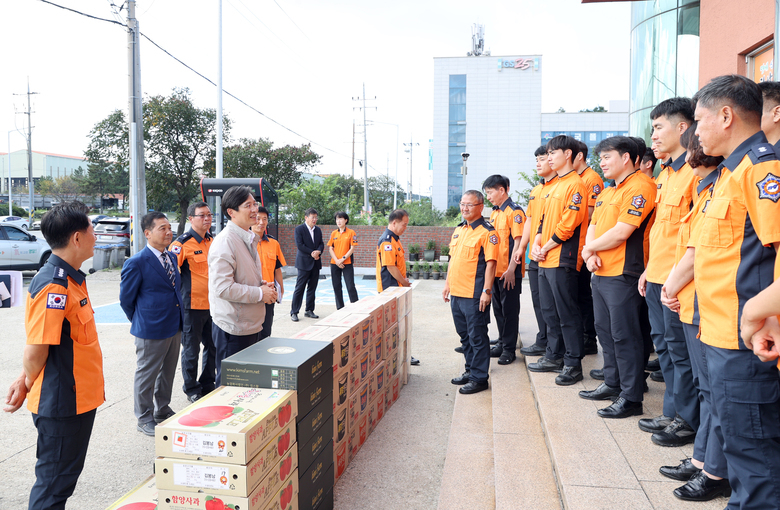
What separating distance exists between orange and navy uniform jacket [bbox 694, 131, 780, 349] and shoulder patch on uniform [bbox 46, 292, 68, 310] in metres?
2.81

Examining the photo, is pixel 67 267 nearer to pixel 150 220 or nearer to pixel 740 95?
pixel 150 220

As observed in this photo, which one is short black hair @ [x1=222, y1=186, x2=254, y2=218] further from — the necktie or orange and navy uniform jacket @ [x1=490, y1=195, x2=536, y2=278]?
orange and navy uniform jacket @ [x1=490, y1=195, x2=536, y2=278]

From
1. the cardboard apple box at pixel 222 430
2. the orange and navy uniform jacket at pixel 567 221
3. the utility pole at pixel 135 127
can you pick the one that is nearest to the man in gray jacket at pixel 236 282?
the cardboard apple box at pixel 222 430

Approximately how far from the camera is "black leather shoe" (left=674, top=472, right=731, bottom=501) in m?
2.34

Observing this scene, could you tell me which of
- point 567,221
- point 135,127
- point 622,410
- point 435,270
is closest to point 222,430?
point 622,410

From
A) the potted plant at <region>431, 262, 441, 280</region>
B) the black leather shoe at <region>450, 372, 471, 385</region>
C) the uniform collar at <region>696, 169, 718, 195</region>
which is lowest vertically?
the black leather shoe at <region>450, 372, 471, 385</region>

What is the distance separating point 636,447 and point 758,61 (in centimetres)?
475

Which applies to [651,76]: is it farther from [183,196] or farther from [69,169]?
[69,169]

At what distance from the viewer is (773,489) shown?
175 centimetres

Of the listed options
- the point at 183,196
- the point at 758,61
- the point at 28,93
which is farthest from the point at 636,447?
the point at 28,93

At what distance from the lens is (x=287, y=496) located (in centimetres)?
226

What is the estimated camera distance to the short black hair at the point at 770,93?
2010mm

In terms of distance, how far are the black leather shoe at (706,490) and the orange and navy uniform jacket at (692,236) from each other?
77 centimetres

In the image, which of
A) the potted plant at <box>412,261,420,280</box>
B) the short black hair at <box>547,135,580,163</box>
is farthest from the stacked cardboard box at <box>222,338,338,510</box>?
the potted plant at <box>412,261,420,280</box>
